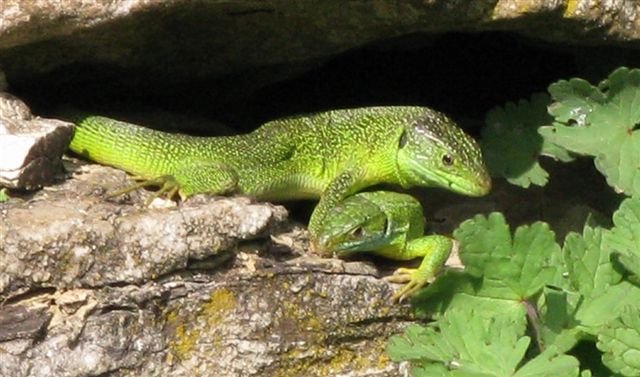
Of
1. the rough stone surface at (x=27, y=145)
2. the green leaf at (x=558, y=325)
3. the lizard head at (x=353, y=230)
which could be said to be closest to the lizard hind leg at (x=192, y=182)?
the rough stone surface at (x=27, y=145)

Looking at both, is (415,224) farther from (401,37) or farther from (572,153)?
(401,37)

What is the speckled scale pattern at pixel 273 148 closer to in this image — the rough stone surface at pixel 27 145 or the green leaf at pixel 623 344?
the rough stone surface at pixel 27 145

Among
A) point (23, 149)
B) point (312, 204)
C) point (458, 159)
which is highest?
point (23, 149)

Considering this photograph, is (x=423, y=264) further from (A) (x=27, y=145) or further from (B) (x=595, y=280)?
(A) (x=27, y=145)

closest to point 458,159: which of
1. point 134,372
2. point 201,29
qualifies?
point 201,29

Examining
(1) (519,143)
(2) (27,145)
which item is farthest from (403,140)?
(2) (27,145)

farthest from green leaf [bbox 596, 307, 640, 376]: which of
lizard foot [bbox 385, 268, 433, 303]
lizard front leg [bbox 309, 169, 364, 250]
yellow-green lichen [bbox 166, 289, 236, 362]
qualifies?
yellow-green lichen [bbox 166, 289, 236, 362]

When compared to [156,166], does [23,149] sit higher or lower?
higher
